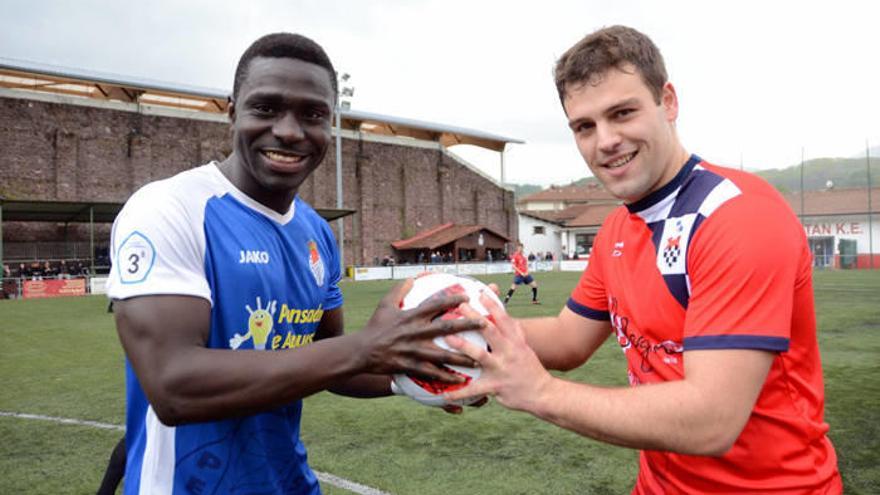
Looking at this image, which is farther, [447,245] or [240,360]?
[447,245]

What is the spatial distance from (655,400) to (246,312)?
1.37 meters

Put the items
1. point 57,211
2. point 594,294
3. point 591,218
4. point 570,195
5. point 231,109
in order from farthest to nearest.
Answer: point 570,195, point 591,218, point 57,211, point 594,294, point 231,109

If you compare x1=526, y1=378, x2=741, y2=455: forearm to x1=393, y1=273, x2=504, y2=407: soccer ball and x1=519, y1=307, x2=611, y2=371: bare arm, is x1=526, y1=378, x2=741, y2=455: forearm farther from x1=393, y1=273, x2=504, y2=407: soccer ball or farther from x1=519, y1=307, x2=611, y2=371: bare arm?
x1=519, y1=307, x2=611, y2=371: bare arm

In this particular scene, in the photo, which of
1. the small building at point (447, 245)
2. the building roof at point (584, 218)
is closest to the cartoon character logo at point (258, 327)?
the small building at point (447, 245)

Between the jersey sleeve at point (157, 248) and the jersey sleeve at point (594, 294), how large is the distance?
159 cm

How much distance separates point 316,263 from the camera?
270 centimetres

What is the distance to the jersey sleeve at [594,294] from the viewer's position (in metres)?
2.78

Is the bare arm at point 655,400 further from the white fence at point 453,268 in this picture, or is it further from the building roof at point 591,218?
the building roof at point 591,218

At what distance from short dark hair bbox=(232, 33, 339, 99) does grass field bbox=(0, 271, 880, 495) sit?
335 cm

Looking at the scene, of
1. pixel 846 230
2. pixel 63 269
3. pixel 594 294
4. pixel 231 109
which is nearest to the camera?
pixel 231 109

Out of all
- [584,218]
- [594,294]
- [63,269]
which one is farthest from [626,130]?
[584,218]

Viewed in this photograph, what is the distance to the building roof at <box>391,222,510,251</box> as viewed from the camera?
48438 millimetres

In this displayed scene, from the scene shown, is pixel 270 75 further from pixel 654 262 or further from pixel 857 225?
pixel 857 225

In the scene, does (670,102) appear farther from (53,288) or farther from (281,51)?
(53,288)
